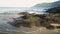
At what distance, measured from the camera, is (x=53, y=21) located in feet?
5.49

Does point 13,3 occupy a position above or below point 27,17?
above

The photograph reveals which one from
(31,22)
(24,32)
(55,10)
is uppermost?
(55,10)

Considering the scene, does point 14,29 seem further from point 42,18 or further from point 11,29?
point 42,18

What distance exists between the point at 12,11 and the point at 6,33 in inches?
10.9

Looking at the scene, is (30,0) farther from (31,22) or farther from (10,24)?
(10,24)

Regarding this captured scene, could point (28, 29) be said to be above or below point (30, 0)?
below

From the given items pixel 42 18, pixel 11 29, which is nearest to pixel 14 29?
pixel 11 29

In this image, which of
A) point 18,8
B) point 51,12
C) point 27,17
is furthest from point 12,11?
point 51,12

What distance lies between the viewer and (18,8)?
1.68 m

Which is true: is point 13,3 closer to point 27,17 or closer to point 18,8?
point 18,8

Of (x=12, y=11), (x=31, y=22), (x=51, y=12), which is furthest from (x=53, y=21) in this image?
(x=12, y=11)

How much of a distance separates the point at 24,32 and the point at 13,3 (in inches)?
15.1

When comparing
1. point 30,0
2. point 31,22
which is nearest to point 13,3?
point 30,0

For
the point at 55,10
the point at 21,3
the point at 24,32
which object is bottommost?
the point at 24,32
